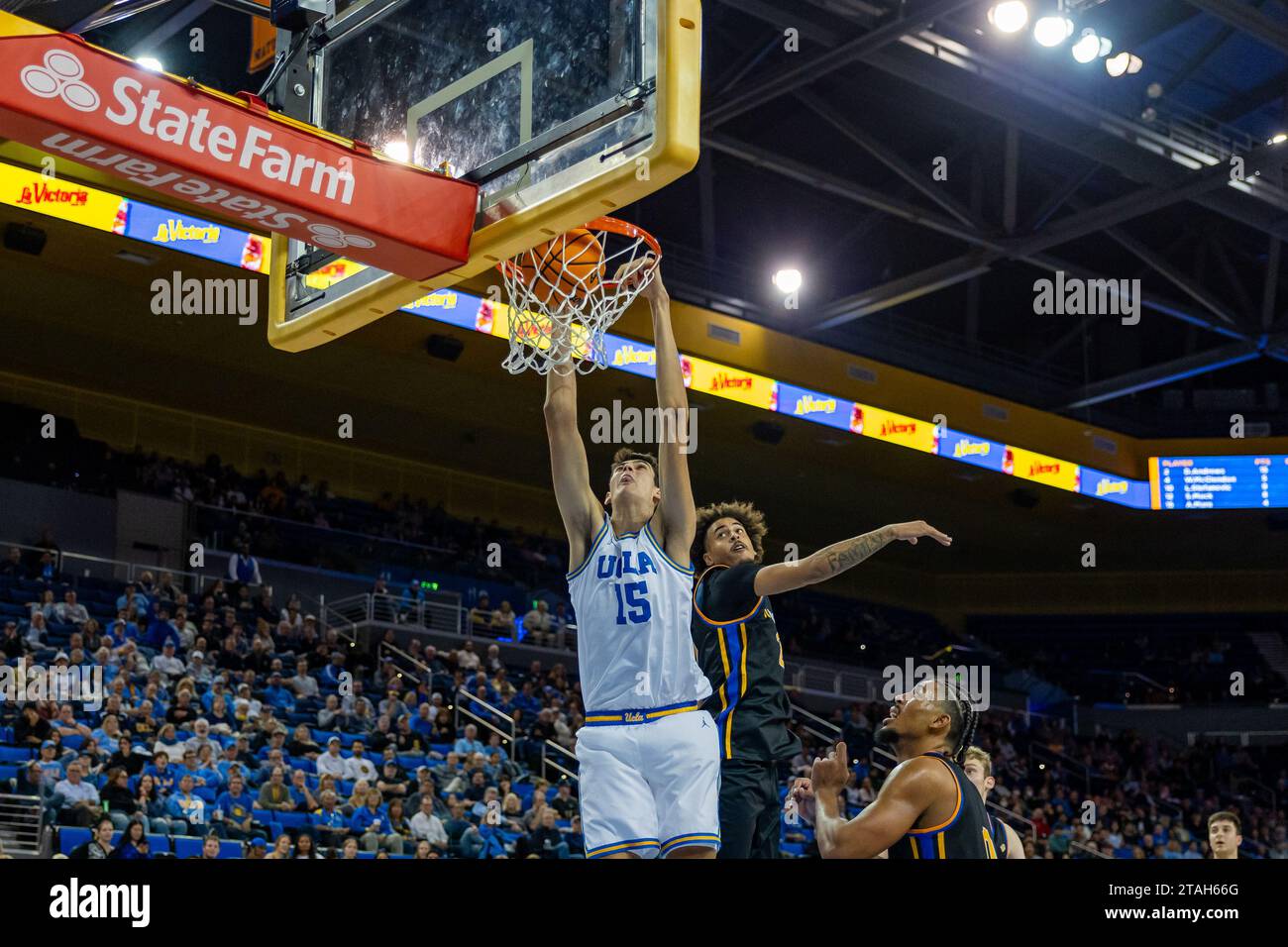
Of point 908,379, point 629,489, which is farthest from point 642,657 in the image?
point 908,379

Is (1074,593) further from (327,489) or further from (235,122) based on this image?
(235,122)

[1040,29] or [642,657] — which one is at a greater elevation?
[1040,29]

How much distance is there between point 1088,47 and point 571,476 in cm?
Result: 984

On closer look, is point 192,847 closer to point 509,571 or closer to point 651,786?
point 651,786

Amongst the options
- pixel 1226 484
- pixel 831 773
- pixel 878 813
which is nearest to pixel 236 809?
pixel 831 773

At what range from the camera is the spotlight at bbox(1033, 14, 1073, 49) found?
12836 mm

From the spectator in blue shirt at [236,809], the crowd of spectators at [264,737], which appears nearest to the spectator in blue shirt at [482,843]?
the crowd of spectators at [264,737]

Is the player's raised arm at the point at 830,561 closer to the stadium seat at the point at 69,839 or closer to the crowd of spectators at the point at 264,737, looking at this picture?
the crowd of spectators at the point at 264,737

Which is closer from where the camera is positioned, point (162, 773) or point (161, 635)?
point (162, 773)

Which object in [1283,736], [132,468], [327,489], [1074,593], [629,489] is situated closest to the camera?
[629,489]

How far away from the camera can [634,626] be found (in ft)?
15.6

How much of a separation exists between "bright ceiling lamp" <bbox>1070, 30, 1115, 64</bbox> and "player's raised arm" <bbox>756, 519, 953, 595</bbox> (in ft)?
31.0

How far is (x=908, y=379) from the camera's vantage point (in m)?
20.2
